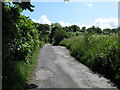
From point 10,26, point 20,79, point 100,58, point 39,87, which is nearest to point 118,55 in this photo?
point 100,58

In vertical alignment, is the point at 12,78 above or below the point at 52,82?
above

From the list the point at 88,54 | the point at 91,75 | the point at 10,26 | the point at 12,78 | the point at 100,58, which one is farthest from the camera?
the point at 88,54

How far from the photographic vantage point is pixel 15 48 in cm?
557

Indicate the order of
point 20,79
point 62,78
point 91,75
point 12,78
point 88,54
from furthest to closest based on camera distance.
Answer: point 88,54 < point 91,75 < point 62,78 < point 20,79 < point 12,78

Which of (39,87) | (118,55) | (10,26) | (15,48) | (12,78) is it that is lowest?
(39,87)

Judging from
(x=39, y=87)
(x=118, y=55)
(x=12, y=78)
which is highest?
(x=118, y=55)

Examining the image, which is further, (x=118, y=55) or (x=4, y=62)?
(x=118, y=55)

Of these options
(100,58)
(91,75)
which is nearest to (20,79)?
(91,75)

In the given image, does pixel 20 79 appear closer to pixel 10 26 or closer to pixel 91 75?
pixel 10 26

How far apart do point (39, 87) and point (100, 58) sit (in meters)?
4.09

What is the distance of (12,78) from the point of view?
17.6 feet

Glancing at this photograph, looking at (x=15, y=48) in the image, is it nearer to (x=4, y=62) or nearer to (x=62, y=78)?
(x=4, y=62)

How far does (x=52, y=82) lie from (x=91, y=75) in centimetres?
222

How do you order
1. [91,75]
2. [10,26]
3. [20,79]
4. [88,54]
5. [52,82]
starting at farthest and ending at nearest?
[88,54], [91,75], [52,82], [20,79], [10,26]
